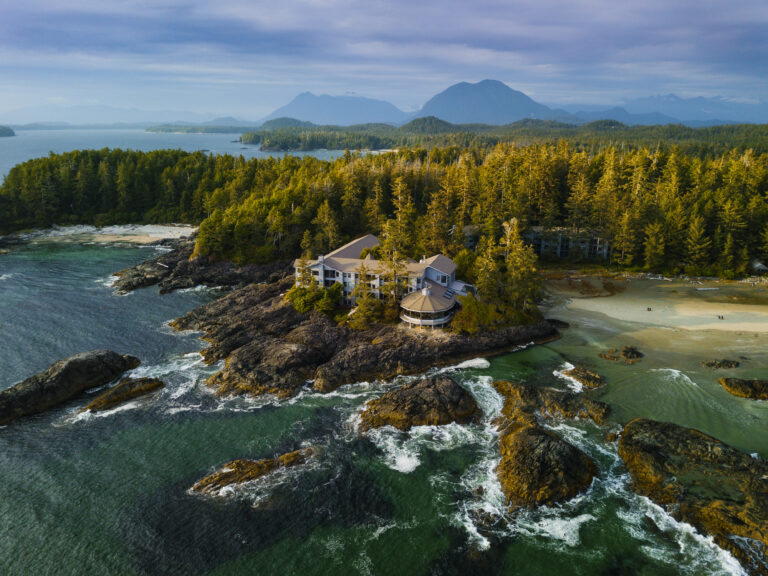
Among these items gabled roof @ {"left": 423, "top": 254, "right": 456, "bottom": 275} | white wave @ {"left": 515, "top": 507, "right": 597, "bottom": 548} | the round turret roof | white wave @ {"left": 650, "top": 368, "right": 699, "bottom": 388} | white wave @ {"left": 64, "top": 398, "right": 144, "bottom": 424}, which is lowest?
white wave @ {"left": 515, "top": 507, "right": 597, "bottom": 548}

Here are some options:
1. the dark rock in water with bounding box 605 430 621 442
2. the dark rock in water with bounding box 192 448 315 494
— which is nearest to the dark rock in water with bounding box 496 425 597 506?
the dark rock in water with bounding box 605 430 621 442

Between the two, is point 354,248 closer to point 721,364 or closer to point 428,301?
point 428,301

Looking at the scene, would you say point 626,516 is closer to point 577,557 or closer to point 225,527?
point 577,557

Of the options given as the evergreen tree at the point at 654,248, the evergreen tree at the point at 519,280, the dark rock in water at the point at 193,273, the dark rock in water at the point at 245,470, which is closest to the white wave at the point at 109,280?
the dark rock in water at the point at 193,273

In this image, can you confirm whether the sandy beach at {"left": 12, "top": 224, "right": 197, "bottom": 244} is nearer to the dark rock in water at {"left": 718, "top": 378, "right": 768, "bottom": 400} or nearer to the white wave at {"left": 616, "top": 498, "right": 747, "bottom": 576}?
the white wave at {"left": 616, "top": 498, "right": 747, "bottom": 576}

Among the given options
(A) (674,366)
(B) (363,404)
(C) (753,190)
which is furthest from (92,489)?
(C) (753,190)

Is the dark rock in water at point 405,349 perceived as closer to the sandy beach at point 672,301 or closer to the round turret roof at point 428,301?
the round turret roof at point 428,301

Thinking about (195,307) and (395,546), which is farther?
(195,307)
